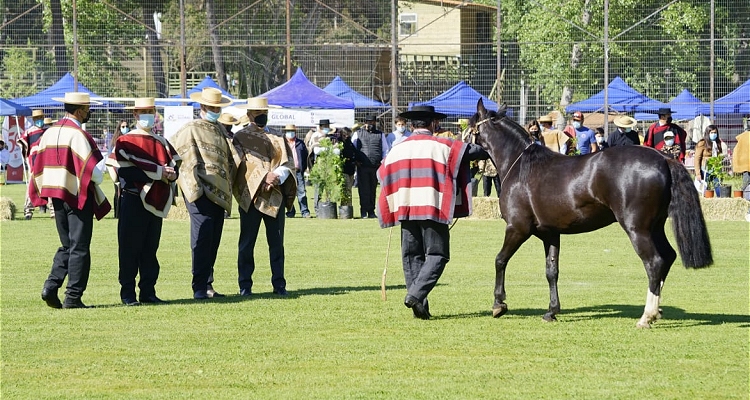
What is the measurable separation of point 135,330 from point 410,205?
272 centimetres

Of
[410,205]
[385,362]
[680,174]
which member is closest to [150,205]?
[410,205]

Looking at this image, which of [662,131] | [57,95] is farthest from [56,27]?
[662,131]

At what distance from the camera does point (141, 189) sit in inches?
465

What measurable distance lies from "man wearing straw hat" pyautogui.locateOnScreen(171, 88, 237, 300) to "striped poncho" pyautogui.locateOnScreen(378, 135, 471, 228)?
2262mm

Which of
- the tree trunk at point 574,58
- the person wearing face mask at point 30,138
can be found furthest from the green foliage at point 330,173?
the tree trunk at point 574,58

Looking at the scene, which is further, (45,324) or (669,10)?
(669,10)

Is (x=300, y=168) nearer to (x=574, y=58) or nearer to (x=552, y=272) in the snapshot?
(x=574, y=58)

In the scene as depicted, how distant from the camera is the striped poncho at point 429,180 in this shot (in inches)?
424

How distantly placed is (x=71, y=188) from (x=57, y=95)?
25553 mm

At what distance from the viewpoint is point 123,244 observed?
11.9 meters

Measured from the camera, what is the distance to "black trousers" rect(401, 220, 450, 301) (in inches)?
422

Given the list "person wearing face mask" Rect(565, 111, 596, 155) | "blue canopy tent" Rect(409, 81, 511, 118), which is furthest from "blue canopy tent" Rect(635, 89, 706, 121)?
"person wearing face mask" Rect(565, 111, 596, 155)

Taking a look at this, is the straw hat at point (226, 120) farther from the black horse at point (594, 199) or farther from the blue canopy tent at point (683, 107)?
the blue canopy tent at point (683, 107)

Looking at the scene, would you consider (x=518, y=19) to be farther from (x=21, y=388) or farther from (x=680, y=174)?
(x=21, y=388)
